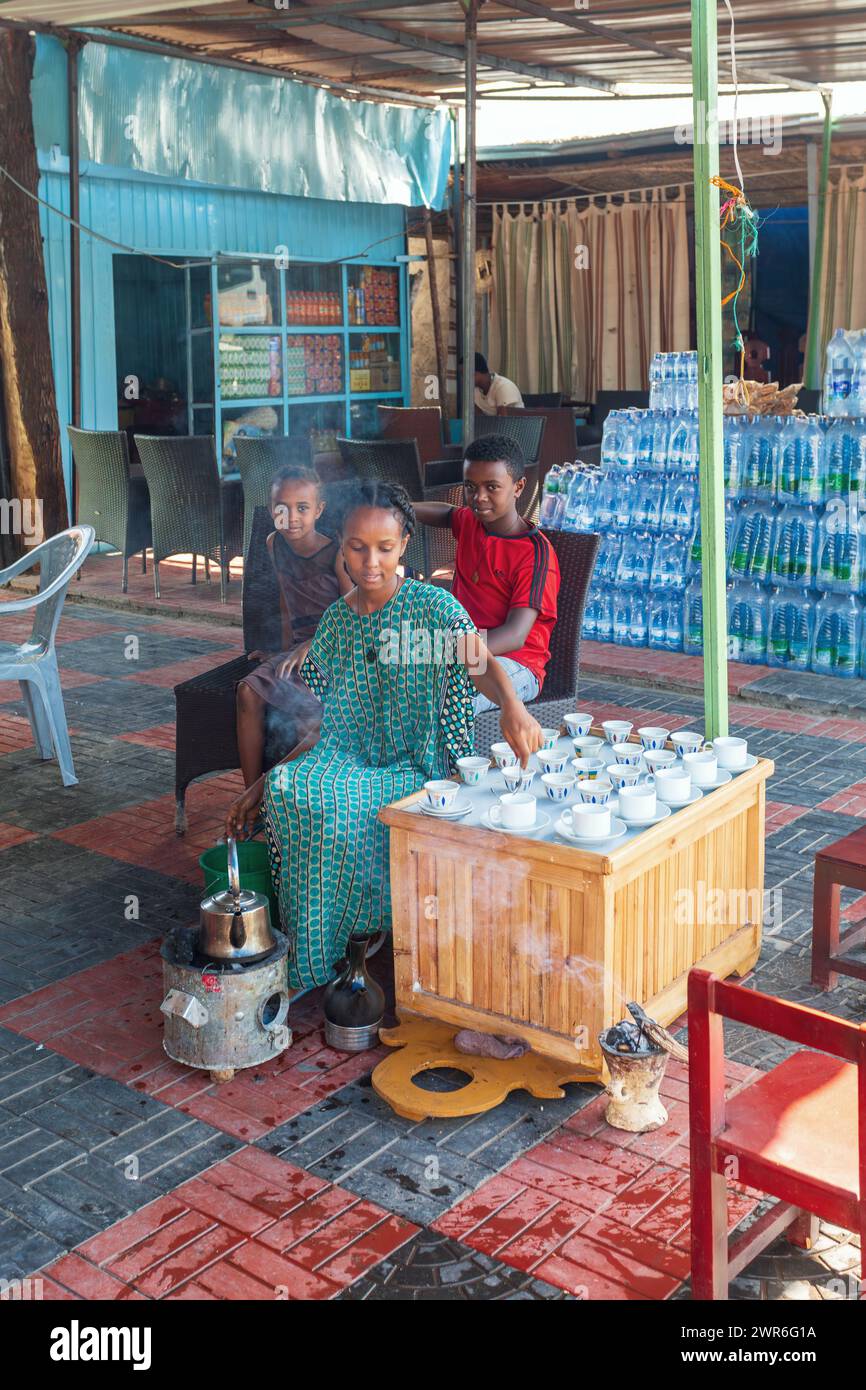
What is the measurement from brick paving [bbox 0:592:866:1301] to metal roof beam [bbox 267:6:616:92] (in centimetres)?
627

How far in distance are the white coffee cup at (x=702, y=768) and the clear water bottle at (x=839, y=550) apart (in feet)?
12.8

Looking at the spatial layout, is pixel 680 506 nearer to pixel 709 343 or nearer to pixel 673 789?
pixel 709 343

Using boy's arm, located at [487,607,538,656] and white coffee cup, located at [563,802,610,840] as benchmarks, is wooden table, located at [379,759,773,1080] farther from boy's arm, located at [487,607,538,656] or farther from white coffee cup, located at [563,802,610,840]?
boy's arm, located at [487,607,538,656]

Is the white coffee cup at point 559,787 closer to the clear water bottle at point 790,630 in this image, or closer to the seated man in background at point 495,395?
the clear water bottle at point 790,630

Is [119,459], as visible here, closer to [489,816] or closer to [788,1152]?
[489,816]

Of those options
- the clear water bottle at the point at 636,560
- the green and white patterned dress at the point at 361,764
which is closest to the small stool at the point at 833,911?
the green and white patterned dress at the point at 361,764

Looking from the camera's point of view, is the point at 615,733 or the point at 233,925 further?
the point at 615,733

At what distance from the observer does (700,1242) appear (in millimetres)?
2592

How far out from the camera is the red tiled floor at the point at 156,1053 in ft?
11.5

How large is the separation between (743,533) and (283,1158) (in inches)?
215

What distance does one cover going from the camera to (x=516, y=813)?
3492 millimetres

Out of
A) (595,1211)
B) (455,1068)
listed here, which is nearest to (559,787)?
(455,1068)

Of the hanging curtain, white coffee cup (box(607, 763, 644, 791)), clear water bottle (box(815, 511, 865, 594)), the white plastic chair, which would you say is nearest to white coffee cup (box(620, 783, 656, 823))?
white coffee cup (box(607, 763, 644, 791))
